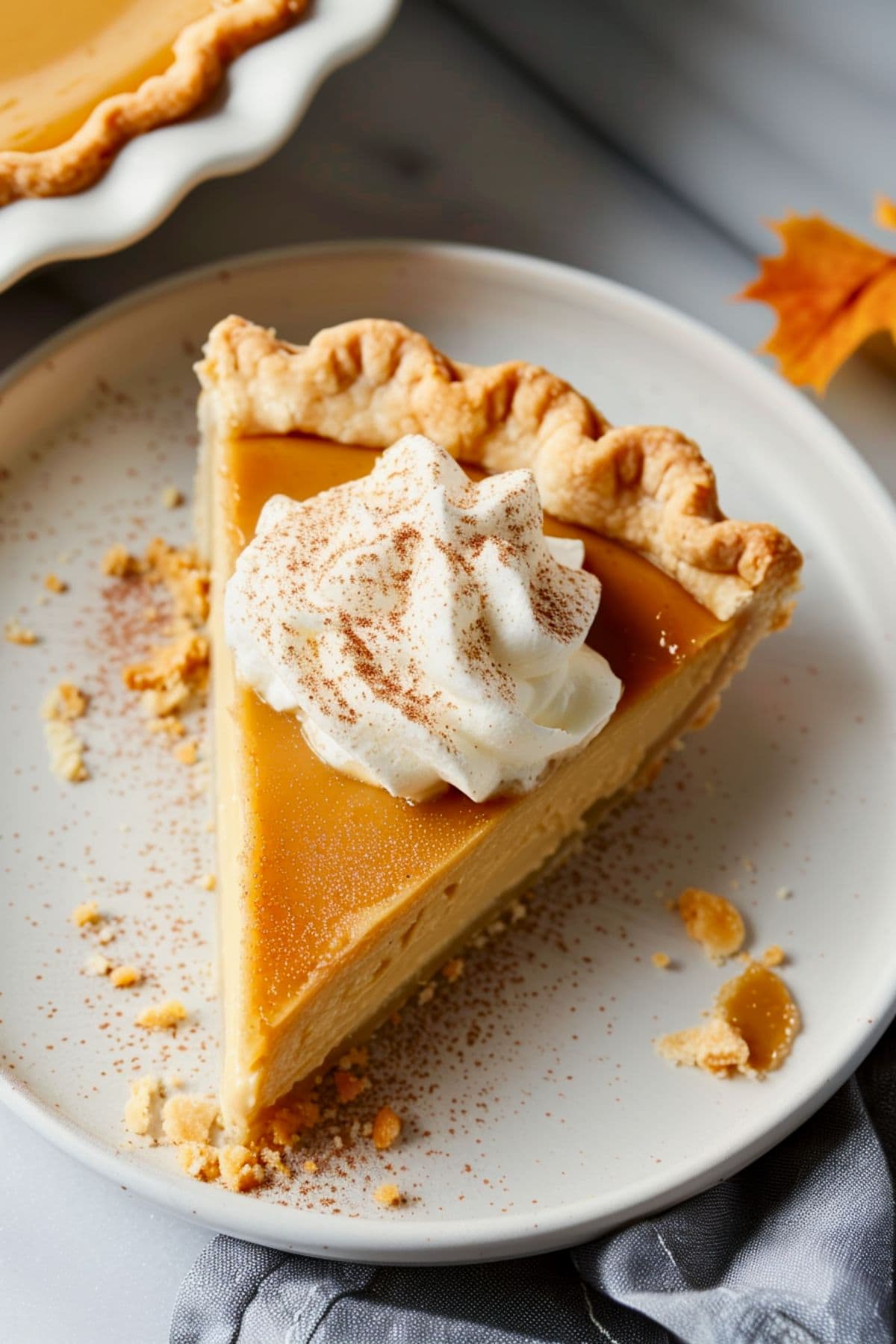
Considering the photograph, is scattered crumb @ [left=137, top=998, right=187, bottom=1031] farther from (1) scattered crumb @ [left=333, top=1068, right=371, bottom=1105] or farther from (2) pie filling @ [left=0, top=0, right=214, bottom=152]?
(2) pie filling @ [left=0, top=0, right=214, bottom=152]

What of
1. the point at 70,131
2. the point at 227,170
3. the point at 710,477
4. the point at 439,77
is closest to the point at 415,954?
the point at 710,477

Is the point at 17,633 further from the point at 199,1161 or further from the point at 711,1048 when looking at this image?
the point at 711,1048

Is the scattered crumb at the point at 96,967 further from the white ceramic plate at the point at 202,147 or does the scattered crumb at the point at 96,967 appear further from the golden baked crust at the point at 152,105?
the golden baked crust at the point at 152,105

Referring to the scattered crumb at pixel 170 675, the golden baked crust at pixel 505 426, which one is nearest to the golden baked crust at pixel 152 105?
the golden baked crust at pixel 505 426

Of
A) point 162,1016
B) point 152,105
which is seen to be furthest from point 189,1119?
point 152,105

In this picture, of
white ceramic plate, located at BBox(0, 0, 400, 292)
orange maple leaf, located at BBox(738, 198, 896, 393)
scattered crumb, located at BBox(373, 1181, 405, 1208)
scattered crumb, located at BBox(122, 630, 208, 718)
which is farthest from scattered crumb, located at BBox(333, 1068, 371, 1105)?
orange maple leaf, located at BBox(738, 198, 896, 393)
